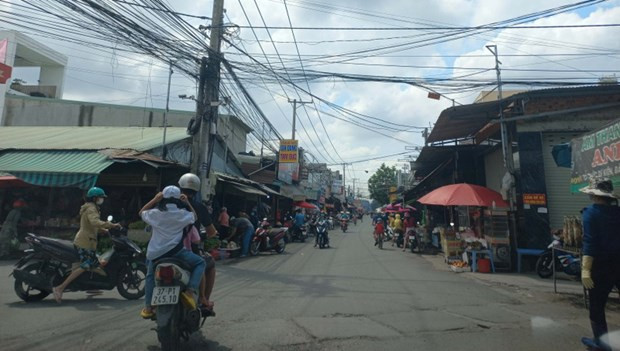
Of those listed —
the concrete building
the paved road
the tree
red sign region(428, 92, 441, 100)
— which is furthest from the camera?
the tree

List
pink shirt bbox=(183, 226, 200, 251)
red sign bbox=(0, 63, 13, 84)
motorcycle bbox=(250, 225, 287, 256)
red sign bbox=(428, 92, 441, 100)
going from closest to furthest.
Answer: pink shirt bbox=(183, 226, 200, 251) < red sign bbox=(0, 63, 13, 84) < red sign bbox=(428, 92, 441, 100) < motorcycle bbox=(250, 225, 287, 256)

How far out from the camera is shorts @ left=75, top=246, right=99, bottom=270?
613cm

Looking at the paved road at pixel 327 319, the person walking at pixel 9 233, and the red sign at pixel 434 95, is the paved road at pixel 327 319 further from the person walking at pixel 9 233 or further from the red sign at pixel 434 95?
the red sign at pixel 434 95

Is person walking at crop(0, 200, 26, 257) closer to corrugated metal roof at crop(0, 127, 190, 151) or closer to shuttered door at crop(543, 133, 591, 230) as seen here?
corrugated metal roof at crop(0, 127, 190, 151)

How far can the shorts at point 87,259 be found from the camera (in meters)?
6.13

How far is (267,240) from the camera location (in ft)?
49.0

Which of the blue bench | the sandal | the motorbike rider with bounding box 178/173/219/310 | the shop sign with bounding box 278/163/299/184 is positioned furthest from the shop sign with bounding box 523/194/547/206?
the shop sign with bounding box 278/163/299/184

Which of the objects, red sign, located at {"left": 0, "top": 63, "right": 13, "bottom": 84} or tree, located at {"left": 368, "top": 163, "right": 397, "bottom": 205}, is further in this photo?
tree, located at {"left": 368, "top": 163, "right": 397, "bottom": 205}

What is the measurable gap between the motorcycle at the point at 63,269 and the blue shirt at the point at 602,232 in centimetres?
613

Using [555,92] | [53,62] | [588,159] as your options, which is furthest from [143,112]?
[588,159]

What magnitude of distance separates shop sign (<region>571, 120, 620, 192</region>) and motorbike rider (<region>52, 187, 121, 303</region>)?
7924 mm

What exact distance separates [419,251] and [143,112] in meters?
16.3

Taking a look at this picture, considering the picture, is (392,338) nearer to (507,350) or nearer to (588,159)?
(507,350)

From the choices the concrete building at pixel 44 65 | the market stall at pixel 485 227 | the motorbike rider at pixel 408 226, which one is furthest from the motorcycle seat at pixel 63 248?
the concrete building at pixel 44 65
